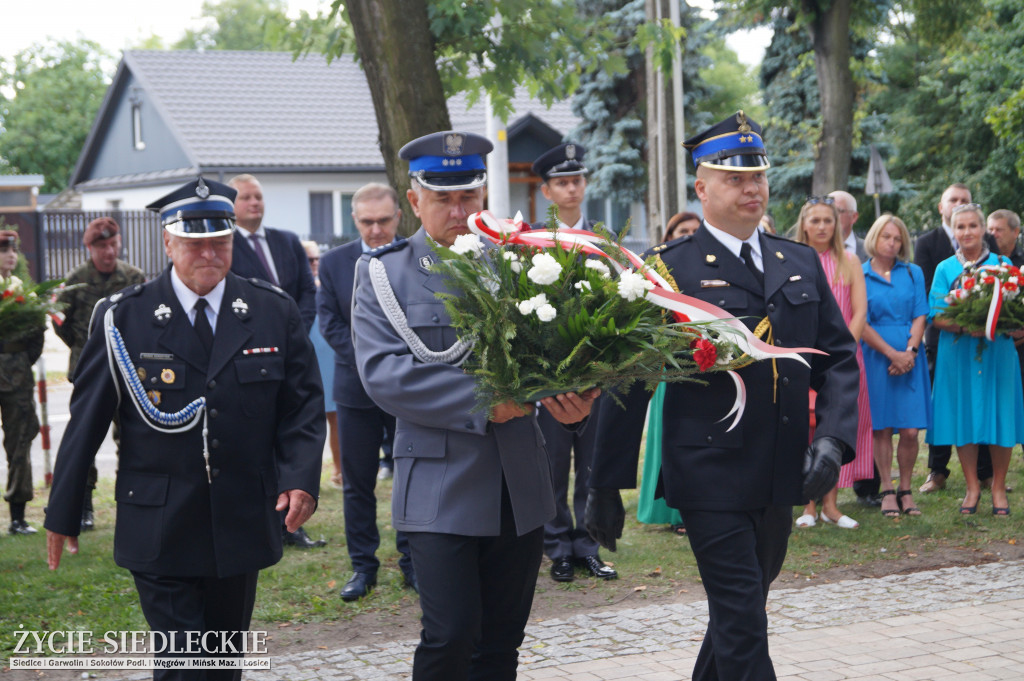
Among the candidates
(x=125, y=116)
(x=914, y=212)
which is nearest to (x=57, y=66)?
(x=125, y=116)

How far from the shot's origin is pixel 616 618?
654 centimetres

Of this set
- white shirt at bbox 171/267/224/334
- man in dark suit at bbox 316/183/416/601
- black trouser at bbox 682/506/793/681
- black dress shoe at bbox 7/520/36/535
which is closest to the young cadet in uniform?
man in dark suit at bbox 316/183/416/601

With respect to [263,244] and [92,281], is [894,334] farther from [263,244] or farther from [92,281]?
[92,281]

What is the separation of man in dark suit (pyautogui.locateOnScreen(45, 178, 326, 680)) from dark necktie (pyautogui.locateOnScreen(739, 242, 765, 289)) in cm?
176

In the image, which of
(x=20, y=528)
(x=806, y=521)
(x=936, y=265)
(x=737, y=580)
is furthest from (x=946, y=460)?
(x=20, y=528)

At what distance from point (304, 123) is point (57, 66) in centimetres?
3938

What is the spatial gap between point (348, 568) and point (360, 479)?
1023mm

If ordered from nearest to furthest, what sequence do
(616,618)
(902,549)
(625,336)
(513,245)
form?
(625,336)
(513,245)
(616,618)
(902,549)

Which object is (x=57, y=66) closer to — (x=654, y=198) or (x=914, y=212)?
(x=914, y=212)

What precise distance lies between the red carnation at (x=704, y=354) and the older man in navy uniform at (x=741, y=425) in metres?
0.32

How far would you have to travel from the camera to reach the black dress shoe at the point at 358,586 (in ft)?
22.8

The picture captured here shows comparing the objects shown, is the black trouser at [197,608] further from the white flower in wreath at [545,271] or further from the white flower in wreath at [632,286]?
the white flower in wreath at [632,286]

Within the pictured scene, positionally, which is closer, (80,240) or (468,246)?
(468,246)

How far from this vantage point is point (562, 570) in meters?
7.37
